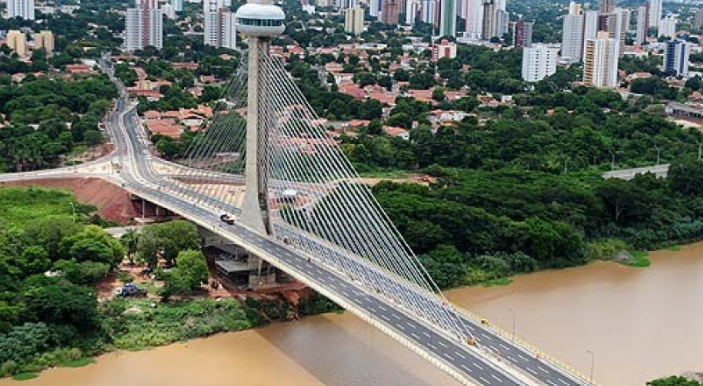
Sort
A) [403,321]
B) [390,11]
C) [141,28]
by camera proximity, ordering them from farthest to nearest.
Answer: [390,11] → [141,28] → [403,321]

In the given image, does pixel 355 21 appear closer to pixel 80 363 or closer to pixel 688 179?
pixel 688 179

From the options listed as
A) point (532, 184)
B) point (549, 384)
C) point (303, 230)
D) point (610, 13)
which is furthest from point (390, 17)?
point (549, 384)

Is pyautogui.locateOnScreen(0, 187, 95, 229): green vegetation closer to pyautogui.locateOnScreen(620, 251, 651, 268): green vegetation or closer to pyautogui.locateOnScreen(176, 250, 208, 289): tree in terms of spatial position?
pyautogui.locateOnScreen(176, 250, 208, 289): tree

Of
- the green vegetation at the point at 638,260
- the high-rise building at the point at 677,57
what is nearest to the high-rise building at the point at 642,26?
the high-rise building at the point at 677,57

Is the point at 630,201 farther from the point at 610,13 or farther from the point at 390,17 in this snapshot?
the point at 390,17

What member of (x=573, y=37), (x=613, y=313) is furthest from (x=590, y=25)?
(x=613, y=313)
